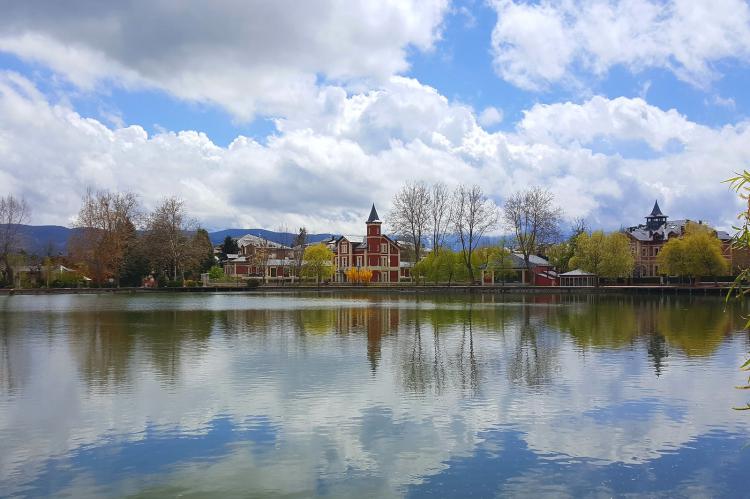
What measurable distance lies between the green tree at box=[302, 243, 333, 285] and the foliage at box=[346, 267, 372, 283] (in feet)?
11.7

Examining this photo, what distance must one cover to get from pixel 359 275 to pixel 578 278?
117 feet

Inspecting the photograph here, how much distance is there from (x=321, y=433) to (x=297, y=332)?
16.5m

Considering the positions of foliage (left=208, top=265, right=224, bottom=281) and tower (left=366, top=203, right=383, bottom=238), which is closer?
foliage (left=208, top=265, right=224, bottom=281)

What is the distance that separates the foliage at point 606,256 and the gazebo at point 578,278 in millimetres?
2331

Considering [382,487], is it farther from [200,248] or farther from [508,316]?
[200,248]

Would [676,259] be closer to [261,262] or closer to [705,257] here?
[705,257]

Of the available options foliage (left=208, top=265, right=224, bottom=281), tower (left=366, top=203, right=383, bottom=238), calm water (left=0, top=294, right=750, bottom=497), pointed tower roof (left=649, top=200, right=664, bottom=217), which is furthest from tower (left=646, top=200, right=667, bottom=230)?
calm water (left=0, top=294, right=750, bottom=497)

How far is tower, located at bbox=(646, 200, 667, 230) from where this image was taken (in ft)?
384

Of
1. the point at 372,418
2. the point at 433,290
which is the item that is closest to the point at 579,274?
the point at 433,290

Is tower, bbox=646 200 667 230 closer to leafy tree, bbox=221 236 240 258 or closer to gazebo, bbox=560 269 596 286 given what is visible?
gazebo, bbox=560 269 596 286

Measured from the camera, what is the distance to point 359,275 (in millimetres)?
104250

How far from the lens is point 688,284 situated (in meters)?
74.2

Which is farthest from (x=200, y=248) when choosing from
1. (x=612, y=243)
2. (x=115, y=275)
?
(x=612, y=243)

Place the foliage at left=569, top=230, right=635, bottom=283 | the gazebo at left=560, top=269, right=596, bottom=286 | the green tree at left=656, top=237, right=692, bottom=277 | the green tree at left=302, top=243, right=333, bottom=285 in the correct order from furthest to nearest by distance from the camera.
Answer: the green tree at left=302, top=243, right=333, bottom=285
the gazebo at left=560, top=269, right=596, bottom=286
the foliage at left=569, top=230, right=635, bottom=283
the green tree at left=656, top=237, right=692, bottom=277
